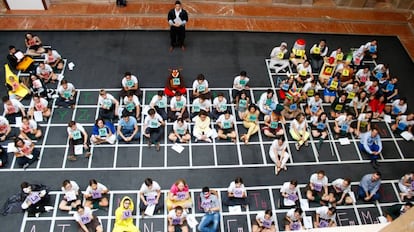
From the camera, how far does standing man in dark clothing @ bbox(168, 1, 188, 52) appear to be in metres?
9.98

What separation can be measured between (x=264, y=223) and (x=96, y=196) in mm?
3304

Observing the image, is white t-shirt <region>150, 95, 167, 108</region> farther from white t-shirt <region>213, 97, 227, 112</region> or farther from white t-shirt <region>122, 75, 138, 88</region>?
white t-shirt <region>213, 97, 227, 112</region>

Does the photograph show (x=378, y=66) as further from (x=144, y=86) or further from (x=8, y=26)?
(x=8, y=26)

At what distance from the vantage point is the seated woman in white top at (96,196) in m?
7.29

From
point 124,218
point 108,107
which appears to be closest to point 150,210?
point 124,218

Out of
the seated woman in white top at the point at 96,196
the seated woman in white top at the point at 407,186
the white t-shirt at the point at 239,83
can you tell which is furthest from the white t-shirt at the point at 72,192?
the seated woman in white top at the point at 407,186

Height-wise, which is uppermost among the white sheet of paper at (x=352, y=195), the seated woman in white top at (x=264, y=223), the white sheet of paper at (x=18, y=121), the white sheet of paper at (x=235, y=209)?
the white sheet of paper at (x=18, y=121)

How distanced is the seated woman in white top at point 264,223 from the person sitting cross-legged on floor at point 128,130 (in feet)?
10.8

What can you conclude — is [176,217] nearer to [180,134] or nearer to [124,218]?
[124,218]

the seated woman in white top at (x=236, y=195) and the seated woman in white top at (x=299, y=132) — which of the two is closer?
the seated woman in white top at (x=236, y=195)

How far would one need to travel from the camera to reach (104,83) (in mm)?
9719

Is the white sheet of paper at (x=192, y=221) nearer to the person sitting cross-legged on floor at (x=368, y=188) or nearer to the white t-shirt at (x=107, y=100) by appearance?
the white t-shirt at (x=107, y=100)

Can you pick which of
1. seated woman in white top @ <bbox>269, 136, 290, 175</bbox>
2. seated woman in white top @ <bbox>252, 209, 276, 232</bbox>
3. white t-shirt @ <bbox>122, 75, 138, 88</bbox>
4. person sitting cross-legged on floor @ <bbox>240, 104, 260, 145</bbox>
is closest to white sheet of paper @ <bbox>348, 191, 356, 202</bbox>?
seated woman in white top @ <bbox>269, 136, 290, 175</bbox>

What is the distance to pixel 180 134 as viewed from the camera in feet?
28.3
